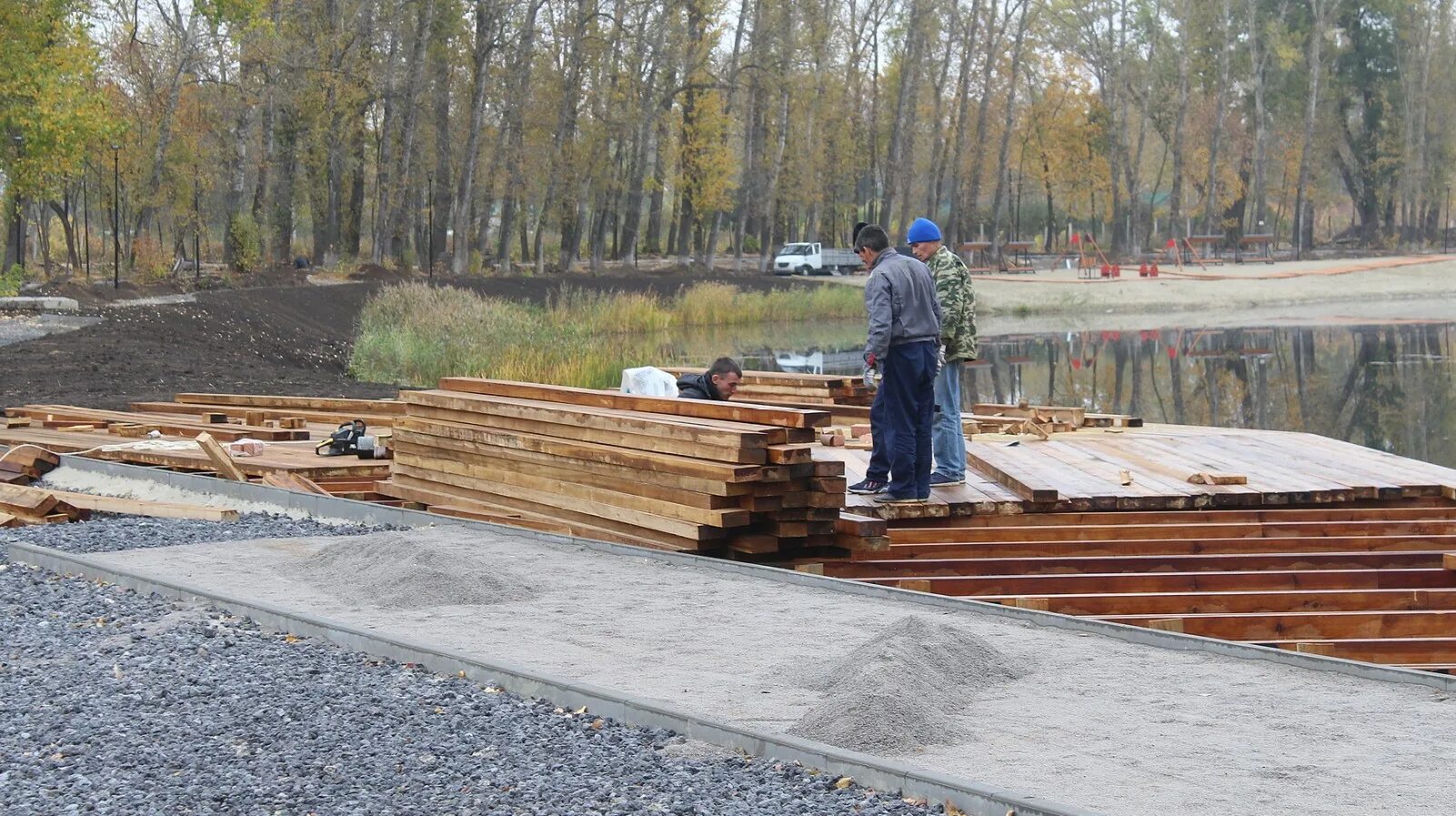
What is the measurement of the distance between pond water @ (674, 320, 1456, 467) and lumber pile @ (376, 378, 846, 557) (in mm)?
11154

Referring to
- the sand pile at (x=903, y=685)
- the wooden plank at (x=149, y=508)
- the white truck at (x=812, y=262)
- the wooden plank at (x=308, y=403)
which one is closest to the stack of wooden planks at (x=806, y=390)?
the wooden plank at (x=308, y=403)

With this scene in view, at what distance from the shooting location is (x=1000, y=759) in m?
5.31

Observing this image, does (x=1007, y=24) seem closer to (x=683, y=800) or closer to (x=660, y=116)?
(x=660, y=116)

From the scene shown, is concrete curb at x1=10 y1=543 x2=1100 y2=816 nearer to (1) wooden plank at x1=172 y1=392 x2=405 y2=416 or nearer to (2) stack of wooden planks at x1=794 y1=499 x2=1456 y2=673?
(2) stack of wooden planks at x1=794 y1=499 x2=1456 y2=673

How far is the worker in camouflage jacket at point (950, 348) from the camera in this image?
411 inches

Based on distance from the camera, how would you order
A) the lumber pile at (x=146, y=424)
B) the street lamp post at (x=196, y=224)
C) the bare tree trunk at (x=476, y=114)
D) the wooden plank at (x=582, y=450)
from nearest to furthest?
the wooden plank at (x=582, y=450) → the lumber pile at (x=146, y=424) → the street lamp post at (x=196, y=224) → the bare tree trunk at (x=476, y=114)

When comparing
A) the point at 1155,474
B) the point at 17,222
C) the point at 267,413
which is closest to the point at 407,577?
the point at 1155,474

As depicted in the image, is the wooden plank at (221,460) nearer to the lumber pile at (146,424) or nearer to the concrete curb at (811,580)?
the concrete curb at (811,580)

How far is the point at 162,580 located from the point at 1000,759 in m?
4.97

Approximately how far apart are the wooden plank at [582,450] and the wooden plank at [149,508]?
156 centimetres

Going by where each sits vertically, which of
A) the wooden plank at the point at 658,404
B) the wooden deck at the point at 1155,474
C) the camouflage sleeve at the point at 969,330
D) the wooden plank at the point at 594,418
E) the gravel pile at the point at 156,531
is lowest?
the gravel pile at the point at 156,531

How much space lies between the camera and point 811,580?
8.46 m

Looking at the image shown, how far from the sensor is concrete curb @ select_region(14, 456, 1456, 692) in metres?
6.51

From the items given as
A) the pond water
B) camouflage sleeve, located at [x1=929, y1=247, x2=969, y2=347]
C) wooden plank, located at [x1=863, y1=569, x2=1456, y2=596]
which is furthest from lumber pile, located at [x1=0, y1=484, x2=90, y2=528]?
the pond water
